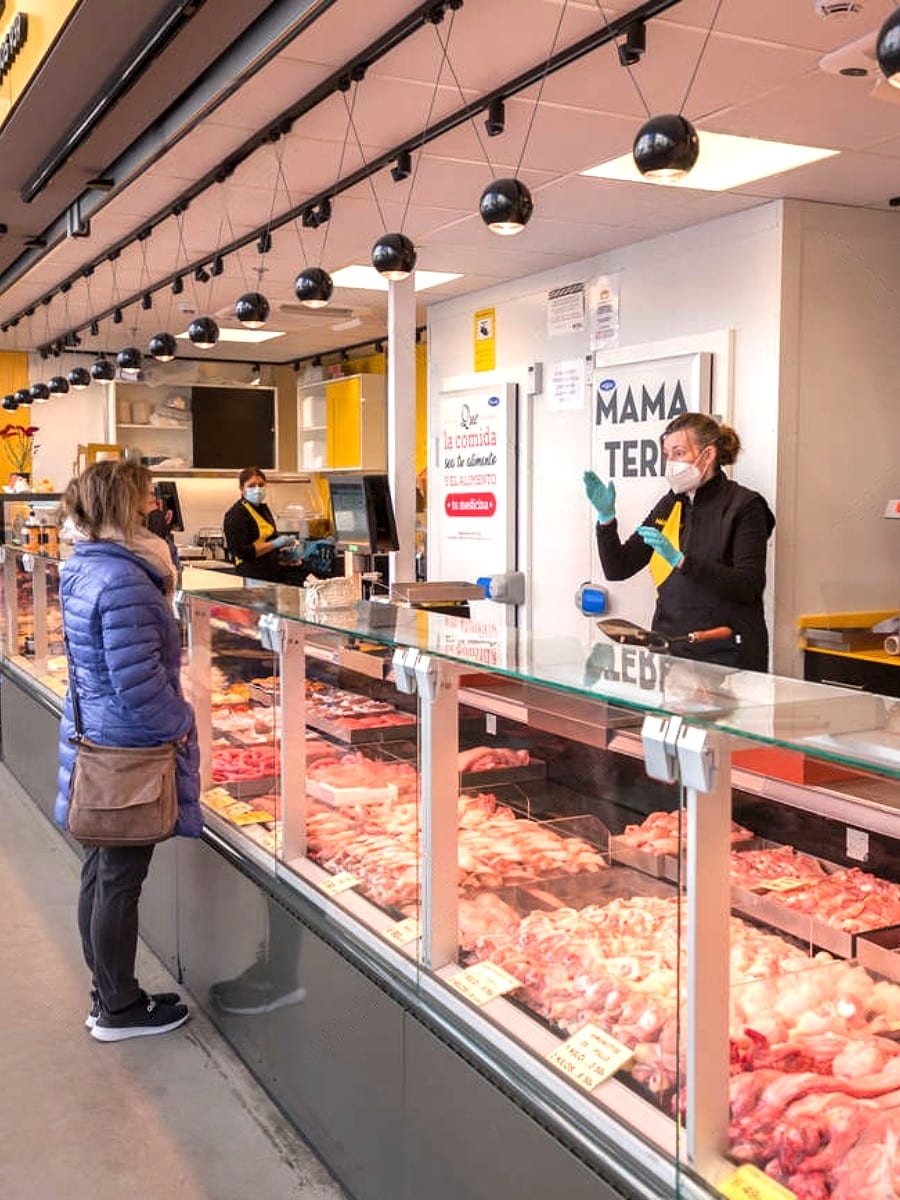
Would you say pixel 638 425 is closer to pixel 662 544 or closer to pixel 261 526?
pixel 662 544

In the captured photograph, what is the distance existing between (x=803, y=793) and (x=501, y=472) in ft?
18.1

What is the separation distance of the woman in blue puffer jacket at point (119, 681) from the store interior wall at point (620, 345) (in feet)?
10.4

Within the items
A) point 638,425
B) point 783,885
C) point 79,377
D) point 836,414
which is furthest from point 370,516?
point 79,377

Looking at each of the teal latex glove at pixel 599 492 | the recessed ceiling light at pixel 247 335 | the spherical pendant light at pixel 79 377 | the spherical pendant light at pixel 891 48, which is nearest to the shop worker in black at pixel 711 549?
the teal latex glove at pixel 599 492

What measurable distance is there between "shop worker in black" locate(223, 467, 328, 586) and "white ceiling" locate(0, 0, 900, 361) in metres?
1.89

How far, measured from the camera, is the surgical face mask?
414cm

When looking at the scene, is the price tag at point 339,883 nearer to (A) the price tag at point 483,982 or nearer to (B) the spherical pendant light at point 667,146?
(A) the price tag at point 483,982

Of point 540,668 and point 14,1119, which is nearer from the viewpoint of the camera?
point 540,668

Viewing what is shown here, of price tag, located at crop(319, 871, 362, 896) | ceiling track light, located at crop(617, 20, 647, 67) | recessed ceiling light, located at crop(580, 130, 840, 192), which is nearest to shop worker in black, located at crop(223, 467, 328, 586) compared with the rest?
recessed ceiling light, located at crop(580, 130, 840, 192)

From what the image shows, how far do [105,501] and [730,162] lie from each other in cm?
313

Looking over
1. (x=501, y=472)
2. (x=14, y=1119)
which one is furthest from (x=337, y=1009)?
(x=501, y=472)

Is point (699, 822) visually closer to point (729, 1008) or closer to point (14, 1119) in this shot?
point (729, 1008)

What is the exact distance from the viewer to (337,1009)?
8.57 ft

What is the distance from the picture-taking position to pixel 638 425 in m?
6.25
